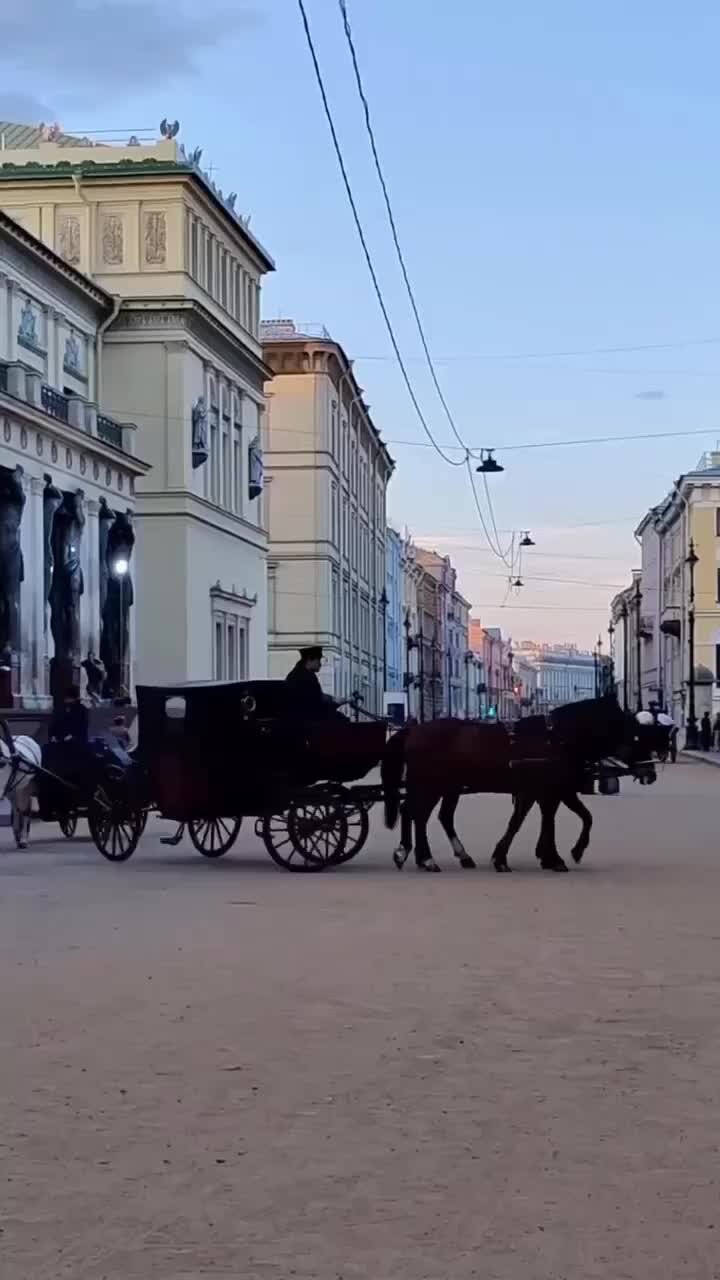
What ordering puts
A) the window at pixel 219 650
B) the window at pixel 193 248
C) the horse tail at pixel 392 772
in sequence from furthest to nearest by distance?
the window at pixel 219 650, the window at pixel 193 248, the horse tail at pixel 392 772

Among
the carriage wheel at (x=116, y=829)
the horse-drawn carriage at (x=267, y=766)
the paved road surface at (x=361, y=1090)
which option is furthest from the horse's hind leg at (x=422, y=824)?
the paved road surface at (x=361, y=1090)

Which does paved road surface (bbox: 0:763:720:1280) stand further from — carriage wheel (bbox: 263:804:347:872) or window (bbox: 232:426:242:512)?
window (bbox: 232:426:242:512)

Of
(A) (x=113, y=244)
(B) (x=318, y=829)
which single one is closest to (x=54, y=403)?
(A) (x=113, y=244)

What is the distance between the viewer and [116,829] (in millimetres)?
19516

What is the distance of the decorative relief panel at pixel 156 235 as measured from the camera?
187ft

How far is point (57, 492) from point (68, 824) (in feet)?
72.9

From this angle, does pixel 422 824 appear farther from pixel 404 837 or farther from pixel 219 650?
pixel 219 650

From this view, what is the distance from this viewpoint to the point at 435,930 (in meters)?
12.9

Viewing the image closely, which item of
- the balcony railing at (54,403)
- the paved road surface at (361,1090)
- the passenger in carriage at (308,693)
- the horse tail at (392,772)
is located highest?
the balcony railing at (54,403)

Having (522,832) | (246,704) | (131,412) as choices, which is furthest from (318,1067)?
(131,412)

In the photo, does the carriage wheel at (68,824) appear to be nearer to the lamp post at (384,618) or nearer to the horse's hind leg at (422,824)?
the horse's hind leg at (422,824)

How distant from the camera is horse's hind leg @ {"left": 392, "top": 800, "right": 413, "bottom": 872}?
1833cm

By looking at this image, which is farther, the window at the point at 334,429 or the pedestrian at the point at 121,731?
the window at the point at 334,429

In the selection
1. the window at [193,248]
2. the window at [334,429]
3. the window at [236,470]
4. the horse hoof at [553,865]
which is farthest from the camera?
the window at [334,429]
